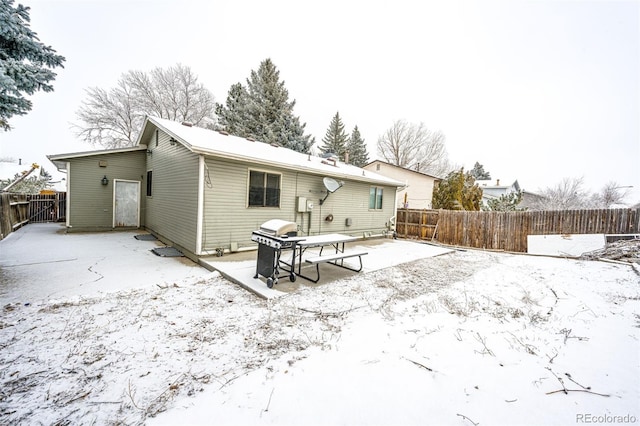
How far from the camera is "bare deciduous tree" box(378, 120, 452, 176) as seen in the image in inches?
1172

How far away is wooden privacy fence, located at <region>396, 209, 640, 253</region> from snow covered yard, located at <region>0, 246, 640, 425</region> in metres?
4.92

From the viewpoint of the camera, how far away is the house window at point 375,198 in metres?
10.9

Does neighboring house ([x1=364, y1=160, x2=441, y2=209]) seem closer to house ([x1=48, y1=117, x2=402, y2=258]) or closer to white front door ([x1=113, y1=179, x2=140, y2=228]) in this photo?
house ([x1=48, y1=117, x2=402, y2=258])

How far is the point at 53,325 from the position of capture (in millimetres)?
2912

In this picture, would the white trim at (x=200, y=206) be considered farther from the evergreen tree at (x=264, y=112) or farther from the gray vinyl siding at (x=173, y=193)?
the evergreen tree at (x=264, y=112)

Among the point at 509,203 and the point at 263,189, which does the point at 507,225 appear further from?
the point at 263,189

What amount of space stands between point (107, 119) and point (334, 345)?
24199mm

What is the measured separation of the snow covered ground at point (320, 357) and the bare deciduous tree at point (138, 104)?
66.1 feet

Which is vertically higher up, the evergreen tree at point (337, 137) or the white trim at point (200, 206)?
the evergreen tree at point (337, 137)

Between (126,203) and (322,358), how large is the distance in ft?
36.7

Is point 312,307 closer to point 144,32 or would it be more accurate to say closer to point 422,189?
point 144,32

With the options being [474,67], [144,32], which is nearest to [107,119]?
[144,32]

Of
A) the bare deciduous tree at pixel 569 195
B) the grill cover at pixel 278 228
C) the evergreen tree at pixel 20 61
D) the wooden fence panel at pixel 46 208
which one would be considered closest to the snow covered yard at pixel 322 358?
the grill cover at pixel 278 228

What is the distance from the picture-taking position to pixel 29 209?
444 inches
